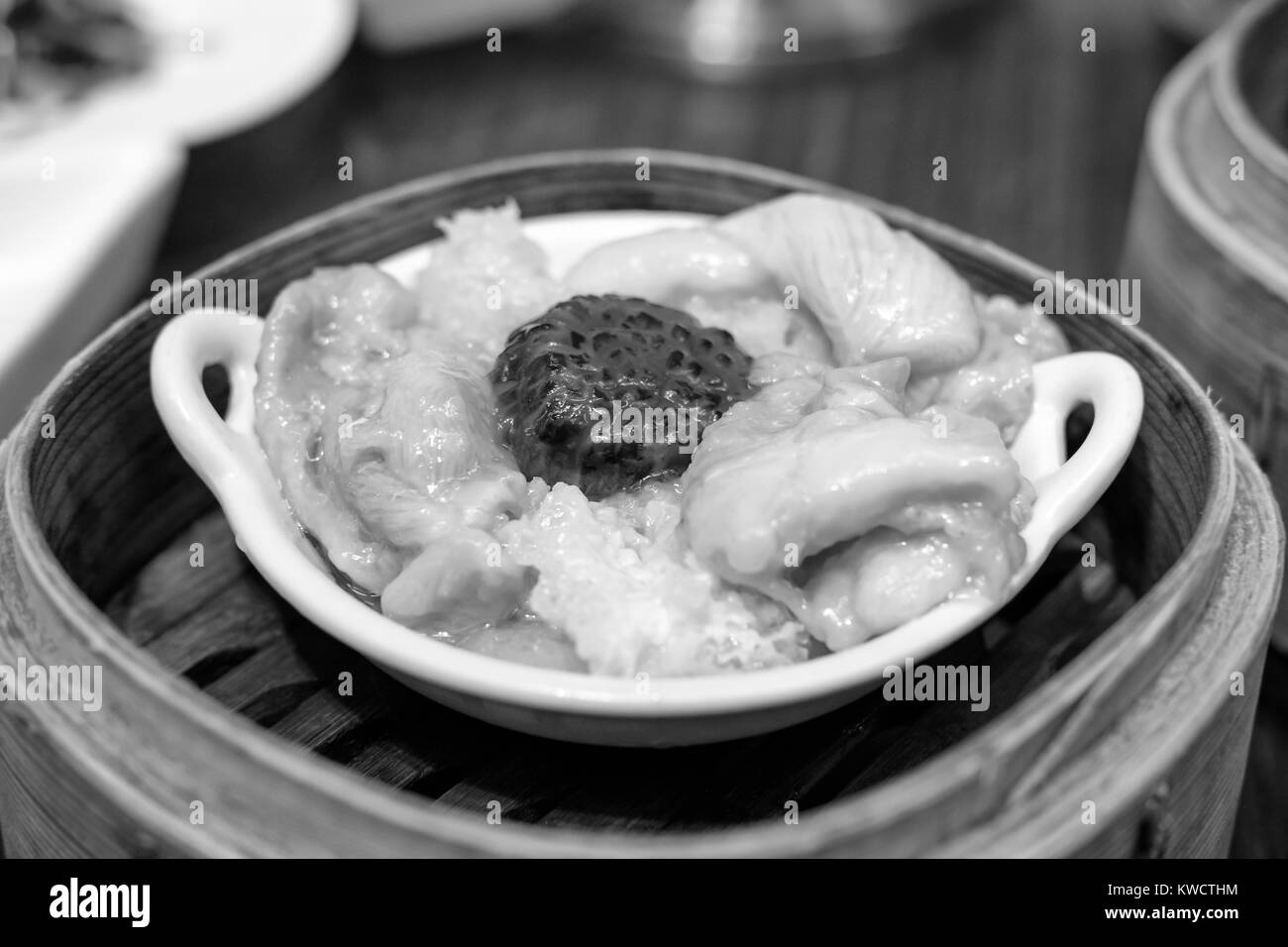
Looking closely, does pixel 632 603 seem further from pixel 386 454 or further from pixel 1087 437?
pixel 1087 437

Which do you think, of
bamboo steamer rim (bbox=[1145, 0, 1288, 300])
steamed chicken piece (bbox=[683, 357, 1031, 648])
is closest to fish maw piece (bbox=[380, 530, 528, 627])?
steamed chicken piece (bbox=[683, 357, 1031, 648])

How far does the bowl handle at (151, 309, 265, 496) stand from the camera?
43.5 inches

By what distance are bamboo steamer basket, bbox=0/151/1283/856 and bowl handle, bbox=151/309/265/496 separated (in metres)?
0.09

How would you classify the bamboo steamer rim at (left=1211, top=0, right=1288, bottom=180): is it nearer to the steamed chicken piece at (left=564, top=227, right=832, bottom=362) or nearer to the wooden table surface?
the steamed chicken piece at (left=564, top=227, right=832, bottom=362)

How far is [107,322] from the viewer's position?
6.31 feet

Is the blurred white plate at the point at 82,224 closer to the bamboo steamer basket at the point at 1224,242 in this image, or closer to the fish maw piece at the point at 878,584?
the fish maw piece at the point at 878,584

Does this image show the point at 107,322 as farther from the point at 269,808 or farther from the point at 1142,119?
the point at 1142,119

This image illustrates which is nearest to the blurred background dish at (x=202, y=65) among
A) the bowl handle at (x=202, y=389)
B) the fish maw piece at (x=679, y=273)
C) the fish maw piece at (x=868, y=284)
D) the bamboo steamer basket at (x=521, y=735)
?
the bamboo steamer basket at (x=521, y=735)

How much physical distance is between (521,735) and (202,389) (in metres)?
0.43

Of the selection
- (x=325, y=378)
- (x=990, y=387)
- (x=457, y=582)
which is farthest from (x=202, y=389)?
(x=990, y=387)

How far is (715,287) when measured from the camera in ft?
4.12

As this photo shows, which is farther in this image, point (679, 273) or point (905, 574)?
point (679, 273)

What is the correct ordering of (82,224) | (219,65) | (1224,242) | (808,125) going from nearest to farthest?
(1224,242) < (82,224) < (219,65) < (808,125)
